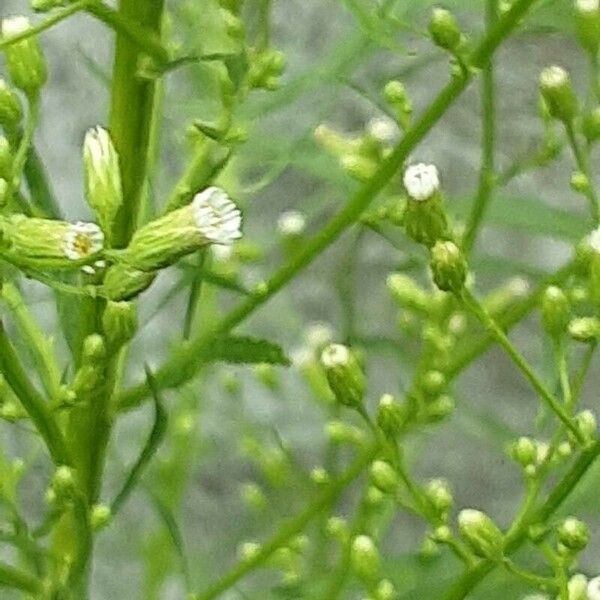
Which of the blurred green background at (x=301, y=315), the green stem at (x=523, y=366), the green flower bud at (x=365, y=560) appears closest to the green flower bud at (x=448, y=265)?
the green stem at (x=523, y=366)

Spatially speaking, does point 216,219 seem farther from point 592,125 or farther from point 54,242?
point 592,125

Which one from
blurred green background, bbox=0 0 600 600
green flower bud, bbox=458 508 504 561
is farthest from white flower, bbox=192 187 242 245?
blurred green background, bbox=0 0 600 600

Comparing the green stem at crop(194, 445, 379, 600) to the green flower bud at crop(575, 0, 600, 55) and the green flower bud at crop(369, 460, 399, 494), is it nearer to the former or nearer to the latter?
the green flower bud at crop(369, 460, 399, 494)

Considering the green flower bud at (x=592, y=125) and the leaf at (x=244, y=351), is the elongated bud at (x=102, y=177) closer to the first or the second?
the leaf at (x=244, y=351)

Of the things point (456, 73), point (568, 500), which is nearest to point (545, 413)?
point (568, 500)

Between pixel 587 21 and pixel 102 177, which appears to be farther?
pixel 587 21

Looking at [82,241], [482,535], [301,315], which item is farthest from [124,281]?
[301,315]
